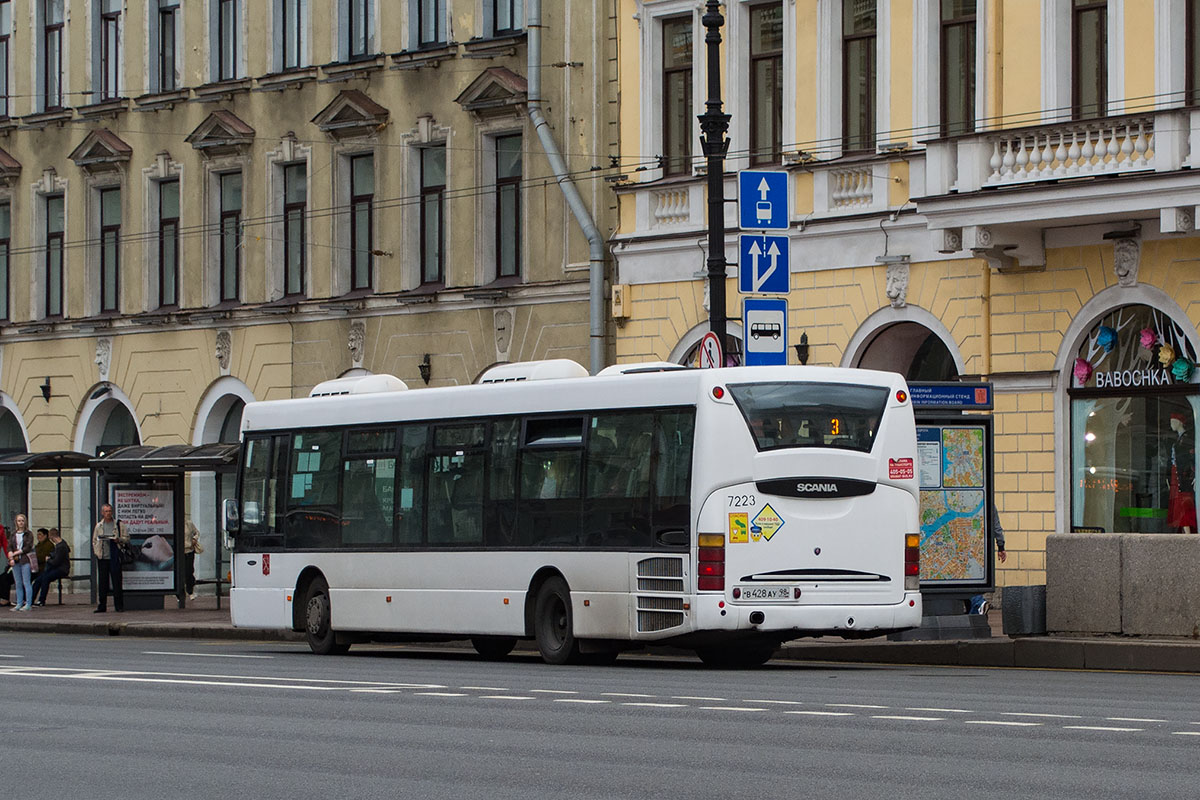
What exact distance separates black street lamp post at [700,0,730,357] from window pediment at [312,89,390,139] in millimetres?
14859

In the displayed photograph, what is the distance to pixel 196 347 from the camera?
42562 mm

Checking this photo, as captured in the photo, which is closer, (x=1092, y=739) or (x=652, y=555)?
(x=1092, y=739)

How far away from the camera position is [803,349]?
106ft

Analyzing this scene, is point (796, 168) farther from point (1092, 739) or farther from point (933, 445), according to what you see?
point (1092, 739)

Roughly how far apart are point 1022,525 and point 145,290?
2017cm

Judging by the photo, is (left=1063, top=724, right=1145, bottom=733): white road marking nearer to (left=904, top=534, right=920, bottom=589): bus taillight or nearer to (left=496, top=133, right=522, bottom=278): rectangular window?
(left=904, top=534, right=920, bottom=589): bus taillight

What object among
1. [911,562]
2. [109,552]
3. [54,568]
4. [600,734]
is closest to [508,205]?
[109,552]

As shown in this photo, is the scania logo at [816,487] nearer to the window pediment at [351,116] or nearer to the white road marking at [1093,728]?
the white road marking at [1093,728]

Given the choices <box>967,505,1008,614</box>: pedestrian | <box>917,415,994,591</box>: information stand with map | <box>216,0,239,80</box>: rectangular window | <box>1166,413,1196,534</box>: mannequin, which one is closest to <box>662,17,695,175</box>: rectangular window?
<box>967,505,1008,614</box>: pedestrian

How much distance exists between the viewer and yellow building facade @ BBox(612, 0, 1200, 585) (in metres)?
27.6

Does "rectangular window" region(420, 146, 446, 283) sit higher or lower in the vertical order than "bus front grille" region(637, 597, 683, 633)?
higher


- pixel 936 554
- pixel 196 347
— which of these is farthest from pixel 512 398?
pixel 196 347

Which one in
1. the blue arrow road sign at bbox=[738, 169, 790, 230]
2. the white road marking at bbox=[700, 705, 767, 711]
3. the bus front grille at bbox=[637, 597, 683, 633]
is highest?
the blue arrow road sign at bbox=[738, 169, 790, 230]

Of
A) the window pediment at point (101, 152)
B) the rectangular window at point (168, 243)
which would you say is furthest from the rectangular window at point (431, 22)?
the window pediment at point (101, 152)
